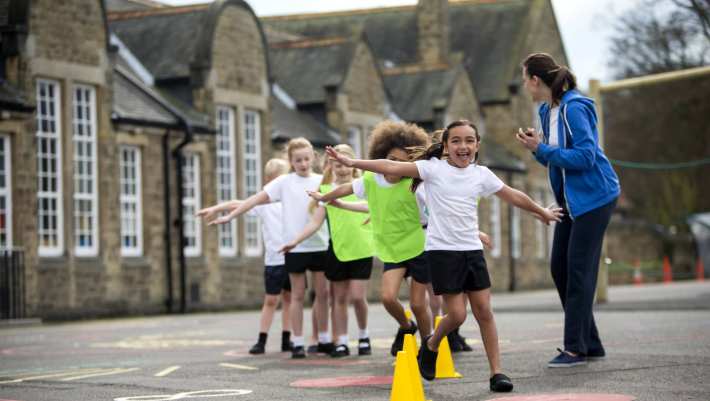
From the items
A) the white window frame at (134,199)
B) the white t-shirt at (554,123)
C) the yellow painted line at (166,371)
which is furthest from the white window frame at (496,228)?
the white t-shirt at (554,123)

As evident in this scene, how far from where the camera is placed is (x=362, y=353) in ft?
42.4

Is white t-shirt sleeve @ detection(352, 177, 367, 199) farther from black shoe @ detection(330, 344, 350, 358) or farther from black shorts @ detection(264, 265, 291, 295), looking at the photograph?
black shorts @ detection(264, 265, 291, 295)

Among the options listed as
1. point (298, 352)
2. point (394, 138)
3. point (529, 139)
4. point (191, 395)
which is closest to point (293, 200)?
point (298, 352)

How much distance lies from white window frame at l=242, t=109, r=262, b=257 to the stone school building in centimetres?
6

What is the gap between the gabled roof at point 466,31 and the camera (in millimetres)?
52594

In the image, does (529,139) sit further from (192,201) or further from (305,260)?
(192,201)

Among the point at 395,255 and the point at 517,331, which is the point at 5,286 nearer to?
the point at 517,331

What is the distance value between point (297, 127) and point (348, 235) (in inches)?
1016

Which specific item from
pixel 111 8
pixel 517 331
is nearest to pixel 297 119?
pixel 111 8

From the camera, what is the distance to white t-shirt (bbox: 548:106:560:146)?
35.4 feet

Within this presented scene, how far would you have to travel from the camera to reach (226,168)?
35.0 meters

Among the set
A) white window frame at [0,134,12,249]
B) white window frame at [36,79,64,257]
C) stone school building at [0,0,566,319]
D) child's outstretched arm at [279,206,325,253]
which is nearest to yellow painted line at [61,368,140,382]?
child's outstretched arm at [279,206,325,253]

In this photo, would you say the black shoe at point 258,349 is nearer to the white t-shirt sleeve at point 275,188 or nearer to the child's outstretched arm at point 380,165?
the white t-shirt sleeve at point 275,188

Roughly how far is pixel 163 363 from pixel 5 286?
1426 cm
